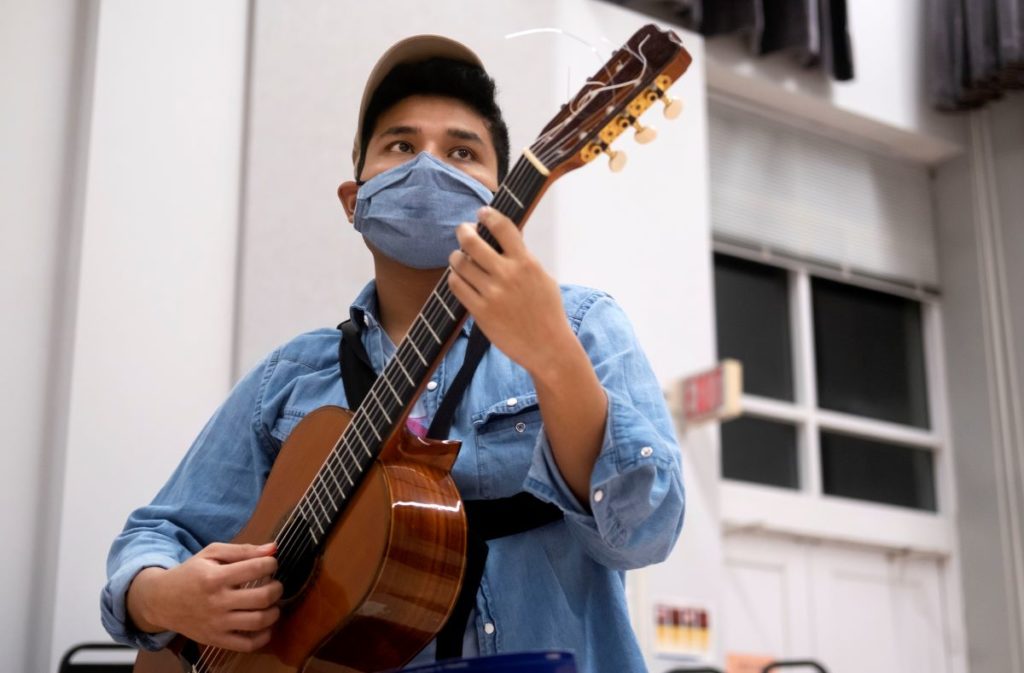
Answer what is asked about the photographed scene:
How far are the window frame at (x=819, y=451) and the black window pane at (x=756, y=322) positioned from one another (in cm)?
4

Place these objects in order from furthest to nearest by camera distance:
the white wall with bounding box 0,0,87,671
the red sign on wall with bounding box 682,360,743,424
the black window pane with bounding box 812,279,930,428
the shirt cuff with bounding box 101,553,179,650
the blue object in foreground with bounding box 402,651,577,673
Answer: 1. the black window pane with bounding box 812,279,930,428
2. the red sign on wall with bounding box 682,360,743,424
3. the white wall with bounding box 0,0,87,671
4. the shirt cuff with bounding box 101,553,179,650
5. the blue object in foreground with bounding box 402,651,577,673

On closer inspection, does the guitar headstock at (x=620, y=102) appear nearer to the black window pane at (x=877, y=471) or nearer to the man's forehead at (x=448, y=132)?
the man's forehead at (x=448, y=132)

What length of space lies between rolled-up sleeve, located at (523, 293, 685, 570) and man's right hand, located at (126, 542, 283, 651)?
0.31 m

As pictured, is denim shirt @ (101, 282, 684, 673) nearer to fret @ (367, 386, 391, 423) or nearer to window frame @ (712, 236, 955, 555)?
fret @ (367, 386, 391, 423)

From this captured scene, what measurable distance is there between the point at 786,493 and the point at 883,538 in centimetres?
58

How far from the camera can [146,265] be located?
3041 mm

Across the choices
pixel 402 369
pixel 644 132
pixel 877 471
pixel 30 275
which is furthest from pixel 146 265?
pixel 877 471

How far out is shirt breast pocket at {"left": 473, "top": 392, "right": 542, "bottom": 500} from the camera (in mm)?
1287

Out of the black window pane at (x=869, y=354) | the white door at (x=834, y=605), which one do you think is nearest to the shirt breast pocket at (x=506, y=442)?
the white door at (x=834, y=605)

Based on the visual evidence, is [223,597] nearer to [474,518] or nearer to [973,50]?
[474,518]

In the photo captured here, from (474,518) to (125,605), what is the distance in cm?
43

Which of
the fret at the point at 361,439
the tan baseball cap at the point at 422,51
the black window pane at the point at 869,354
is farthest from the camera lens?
the black window pane at the point at 869,354

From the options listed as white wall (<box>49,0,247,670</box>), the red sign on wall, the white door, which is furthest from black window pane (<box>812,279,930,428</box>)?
white wall (<box>49,0,247,670</box>)

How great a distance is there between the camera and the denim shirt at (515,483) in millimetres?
1141
